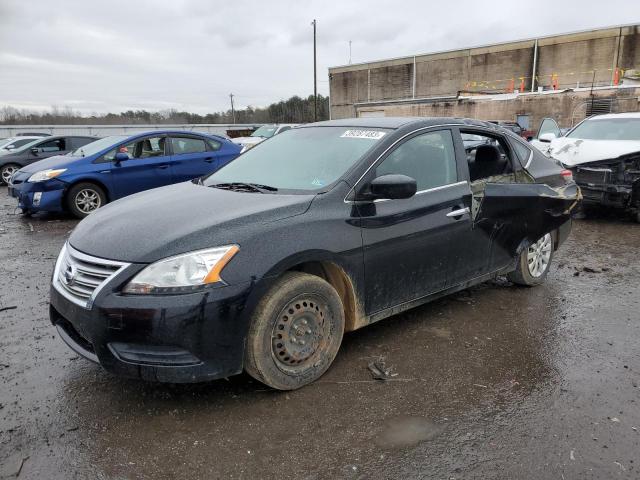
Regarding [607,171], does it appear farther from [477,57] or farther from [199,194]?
[477,57]

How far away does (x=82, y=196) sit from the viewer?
8742 millimetres

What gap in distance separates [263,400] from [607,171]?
727 cm

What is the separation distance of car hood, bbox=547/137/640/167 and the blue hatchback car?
593cm

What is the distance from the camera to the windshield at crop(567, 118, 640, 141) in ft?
28.3

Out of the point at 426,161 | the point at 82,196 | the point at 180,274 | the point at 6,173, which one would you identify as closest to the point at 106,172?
the point at 82,196

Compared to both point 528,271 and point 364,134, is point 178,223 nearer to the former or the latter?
point 364,134

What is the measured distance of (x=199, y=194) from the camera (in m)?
3.49

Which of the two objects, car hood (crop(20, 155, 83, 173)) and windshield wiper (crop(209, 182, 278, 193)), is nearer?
windshield wiper (crop(209, 182, 278, 193))

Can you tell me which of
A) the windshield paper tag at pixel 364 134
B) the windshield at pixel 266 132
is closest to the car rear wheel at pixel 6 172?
the windshield at pixel 266 132

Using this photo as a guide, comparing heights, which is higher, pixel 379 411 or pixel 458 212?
pixel 458 212

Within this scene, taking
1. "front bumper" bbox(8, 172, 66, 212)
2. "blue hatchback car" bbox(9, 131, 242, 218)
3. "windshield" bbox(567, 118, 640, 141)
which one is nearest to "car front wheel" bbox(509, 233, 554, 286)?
"windshield" bbox(567, 118, 640, 141)

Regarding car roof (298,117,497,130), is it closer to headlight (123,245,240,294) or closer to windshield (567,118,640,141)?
headlight (123,245,240,294)

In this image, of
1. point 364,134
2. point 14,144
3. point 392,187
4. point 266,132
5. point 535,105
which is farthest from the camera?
point 535,105

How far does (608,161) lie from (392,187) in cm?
635
